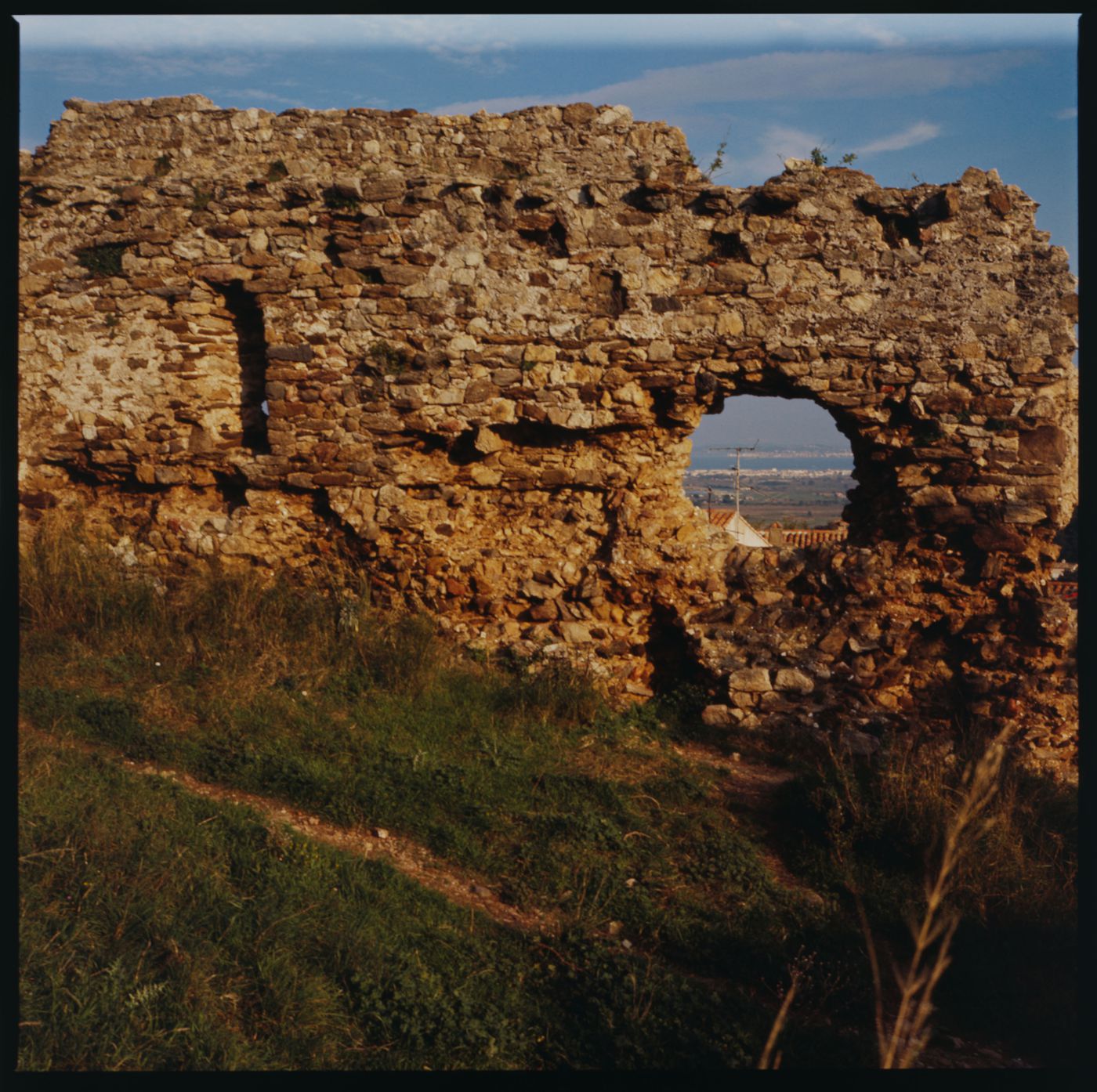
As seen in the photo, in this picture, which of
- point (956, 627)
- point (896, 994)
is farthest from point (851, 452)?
point (896, 994)

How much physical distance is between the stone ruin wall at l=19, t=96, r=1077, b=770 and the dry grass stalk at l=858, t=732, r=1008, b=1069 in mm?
1588

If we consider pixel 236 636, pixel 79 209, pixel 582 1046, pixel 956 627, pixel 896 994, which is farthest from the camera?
pixel 79 209

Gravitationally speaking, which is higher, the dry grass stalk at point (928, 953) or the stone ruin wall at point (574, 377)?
the stone ruin wall at point (574, 377)

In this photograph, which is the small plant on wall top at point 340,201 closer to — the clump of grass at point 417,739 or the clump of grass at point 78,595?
the clump of grass at point 417,739

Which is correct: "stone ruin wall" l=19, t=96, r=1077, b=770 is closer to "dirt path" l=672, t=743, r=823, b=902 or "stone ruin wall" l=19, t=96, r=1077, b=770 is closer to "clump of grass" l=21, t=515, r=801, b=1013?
"dirt path" l=672, t=743, r=823, b=902

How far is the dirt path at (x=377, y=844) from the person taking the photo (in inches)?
132

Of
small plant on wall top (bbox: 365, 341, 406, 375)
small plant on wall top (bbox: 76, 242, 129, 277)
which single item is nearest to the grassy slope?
small plant on wall top (bbox: 365, 341, 406, 375)

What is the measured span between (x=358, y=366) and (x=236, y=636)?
207 centimetres

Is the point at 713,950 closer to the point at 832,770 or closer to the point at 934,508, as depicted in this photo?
the point at 832,770

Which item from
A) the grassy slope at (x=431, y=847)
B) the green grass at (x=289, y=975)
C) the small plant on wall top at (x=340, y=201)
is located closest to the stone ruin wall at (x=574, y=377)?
the small plant on wall top at (x=340, y=201)

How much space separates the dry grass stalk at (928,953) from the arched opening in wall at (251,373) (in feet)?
16.7

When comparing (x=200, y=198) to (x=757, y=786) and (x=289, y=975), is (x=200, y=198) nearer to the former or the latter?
(x=289, y=975)

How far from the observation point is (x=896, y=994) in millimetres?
3145

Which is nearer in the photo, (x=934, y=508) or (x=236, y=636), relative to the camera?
(x=236, y=636)
